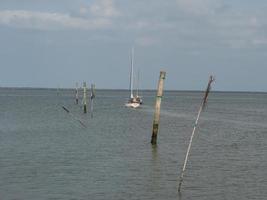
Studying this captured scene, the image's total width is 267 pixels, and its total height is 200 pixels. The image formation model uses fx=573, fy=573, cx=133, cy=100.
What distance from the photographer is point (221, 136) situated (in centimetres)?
5478

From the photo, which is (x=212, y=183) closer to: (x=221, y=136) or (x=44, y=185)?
(x=44, y=185)

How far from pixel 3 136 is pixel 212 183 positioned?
27.8 metres

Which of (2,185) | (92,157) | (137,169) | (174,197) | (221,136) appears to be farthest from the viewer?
(221,136)

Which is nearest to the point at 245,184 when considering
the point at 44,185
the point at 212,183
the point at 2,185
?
the point at 212,183

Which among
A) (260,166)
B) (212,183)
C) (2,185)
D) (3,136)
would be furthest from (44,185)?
(3,136)

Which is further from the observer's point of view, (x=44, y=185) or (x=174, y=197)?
(x=44, y=185)

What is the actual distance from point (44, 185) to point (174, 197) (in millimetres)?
6253

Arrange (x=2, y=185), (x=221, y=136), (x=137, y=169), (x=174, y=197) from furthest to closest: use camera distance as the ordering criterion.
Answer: (x=221, y=136)
(x=137, y=169)
(x=2, y=185)
(x=174, y=197)

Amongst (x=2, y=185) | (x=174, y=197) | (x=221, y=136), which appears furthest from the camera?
(x=221, y=136)

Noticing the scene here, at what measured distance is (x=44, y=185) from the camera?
2678 centimetres

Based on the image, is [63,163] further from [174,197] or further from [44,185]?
[174,197]

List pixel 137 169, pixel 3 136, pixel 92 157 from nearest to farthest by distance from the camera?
1. pixel 137 169
2. pixel 92 157
3. pixel 3 136

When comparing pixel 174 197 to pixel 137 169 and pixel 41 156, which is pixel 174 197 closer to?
pixel 137 169

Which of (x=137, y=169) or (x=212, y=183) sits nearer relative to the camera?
(x=212, y=183)
